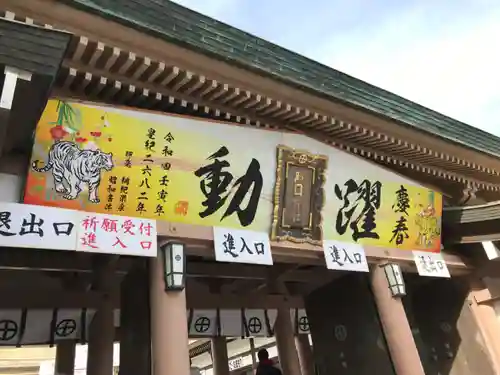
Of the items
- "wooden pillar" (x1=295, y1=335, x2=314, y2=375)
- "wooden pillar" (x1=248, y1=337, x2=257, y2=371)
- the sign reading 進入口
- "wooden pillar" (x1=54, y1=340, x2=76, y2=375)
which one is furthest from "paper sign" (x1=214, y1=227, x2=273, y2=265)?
"wooden pillar" (x1=248, y1=337, x2=257, y2=371)

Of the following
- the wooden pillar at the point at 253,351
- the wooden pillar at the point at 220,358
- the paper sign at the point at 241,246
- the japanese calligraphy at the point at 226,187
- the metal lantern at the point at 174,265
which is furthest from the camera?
the wooden pillar at the point at 253,351

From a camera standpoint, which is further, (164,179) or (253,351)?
(253,351)

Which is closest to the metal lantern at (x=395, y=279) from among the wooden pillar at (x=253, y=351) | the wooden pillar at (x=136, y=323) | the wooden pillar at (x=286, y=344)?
the wooden pillar at (x=286, y=344)

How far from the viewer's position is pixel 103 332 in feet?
23.2

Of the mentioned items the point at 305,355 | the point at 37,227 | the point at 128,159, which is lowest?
the point at 305,355

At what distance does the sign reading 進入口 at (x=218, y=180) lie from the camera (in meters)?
4.82

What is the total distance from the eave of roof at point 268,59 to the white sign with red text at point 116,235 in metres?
1.98

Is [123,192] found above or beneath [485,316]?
above

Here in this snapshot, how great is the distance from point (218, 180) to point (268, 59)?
5.48 feet

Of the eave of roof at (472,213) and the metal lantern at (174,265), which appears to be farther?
the eave of roof at (472,213)

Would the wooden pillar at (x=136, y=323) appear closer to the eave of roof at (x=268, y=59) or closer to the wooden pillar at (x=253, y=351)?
the eave of roof at (x=268, y=59)

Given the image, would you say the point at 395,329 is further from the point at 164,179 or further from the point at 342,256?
the point at 164,179

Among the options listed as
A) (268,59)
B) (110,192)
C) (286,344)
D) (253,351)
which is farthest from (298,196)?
(253,351)

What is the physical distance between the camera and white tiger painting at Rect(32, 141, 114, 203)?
186 inches
